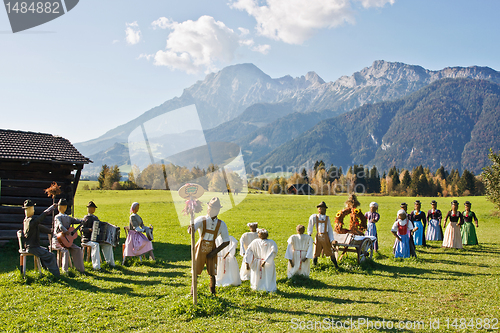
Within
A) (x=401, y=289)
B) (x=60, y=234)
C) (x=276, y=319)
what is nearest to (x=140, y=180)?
(x=276, y=319)

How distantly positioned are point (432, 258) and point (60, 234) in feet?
45.5

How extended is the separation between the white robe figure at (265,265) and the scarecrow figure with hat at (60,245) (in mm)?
5308

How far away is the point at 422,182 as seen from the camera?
306 feet

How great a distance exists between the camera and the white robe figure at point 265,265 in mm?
8664

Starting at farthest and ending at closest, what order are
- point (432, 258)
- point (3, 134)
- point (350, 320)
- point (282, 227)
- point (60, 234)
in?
A: point (282, 227), point (3, 134), point (432, 258), point (60, 234), point (350, 320)

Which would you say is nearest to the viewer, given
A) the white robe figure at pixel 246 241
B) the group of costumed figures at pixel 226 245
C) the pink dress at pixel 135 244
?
the group of costumed figures at pixel 226 245

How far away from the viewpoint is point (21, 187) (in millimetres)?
15266

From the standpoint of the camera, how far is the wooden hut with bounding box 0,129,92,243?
1480cm

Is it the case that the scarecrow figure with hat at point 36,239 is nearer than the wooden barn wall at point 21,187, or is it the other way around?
the scarecrow figure with hat at point 36,239

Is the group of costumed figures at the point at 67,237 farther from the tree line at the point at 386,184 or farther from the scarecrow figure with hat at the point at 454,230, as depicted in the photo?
the tree line at the point at 386,184

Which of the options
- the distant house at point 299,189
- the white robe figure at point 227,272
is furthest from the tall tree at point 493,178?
the distant house at point 299,189

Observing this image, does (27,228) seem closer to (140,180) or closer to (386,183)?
(140,180)

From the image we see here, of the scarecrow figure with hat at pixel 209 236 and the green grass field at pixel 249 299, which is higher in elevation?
the scarecrow figure with hat at pixel 209 236

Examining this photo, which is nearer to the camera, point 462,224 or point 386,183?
point 462,224
